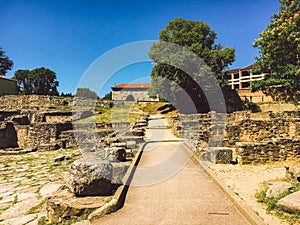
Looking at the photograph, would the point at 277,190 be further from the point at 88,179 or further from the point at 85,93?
the point at 85,93

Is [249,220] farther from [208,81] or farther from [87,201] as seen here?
[208,81]

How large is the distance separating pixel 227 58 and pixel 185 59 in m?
5.15

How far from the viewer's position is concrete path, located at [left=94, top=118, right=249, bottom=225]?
4059mm

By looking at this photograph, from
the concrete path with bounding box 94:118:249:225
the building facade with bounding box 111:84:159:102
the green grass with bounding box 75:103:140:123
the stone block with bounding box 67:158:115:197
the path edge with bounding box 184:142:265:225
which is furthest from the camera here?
the building facade with bounding box 111:84:159:102

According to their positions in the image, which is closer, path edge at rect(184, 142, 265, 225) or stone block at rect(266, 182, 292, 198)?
path edge at rect(184, 142, 265, 225)

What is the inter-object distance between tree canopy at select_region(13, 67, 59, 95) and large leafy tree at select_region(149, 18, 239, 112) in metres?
39.5

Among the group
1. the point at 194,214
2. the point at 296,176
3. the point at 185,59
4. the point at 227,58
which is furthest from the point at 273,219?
the point at 227,58

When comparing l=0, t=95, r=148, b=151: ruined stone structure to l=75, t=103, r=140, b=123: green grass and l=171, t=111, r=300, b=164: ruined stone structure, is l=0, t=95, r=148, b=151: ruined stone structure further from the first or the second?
l=171, t=111, r=300, b=164: ruined stone structure

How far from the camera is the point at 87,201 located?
4.46 metres

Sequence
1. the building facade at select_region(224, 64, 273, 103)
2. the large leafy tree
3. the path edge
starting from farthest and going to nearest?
the building facade at select_region(224, 64, 273, 103) < the large leafy tree < the path edge

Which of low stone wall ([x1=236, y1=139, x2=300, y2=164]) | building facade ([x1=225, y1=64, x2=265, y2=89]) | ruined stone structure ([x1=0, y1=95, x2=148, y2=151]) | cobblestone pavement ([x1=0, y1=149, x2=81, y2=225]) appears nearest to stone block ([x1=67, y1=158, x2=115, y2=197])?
cobblestone pavement ([x1=0, y1=149, x2=81, y2=225])

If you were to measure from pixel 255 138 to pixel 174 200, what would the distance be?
27.8ft

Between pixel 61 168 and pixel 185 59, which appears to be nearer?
pixel 61 168

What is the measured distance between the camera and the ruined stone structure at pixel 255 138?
815 cm
